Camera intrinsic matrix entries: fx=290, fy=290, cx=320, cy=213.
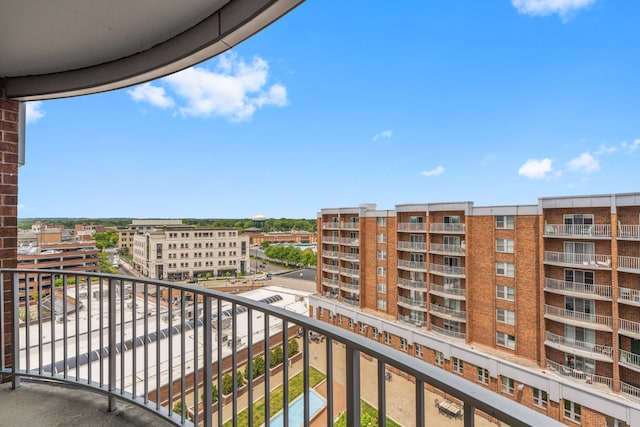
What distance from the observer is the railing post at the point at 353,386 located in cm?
63

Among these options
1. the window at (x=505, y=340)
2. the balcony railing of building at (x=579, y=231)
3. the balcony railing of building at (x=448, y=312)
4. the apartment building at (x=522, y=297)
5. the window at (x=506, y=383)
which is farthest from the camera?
the balcony railing of building at (x=448, y=312)

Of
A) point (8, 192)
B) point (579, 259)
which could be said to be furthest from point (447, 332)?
point (8, 192)

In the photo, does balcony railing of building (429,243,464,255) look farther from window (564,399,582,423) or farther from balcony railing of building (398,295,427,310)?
window (564,399,582,423)

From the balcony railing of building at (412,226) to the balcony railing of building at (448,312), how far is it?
2.35 m

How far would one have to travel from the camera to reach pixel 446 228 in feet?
27.9

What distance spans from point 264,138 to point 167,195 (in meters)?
5.33

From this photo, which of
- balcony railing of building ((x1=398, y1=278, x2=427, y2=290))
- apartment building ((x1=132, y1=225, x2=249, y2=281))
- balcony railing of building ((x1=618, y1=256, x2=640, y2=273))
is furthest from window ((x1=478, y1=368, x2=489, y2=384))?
apartment building ((x1=132, y1=225, x2=249, y2=281))

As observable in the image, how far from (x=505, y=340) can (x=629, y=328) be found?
7.76ft

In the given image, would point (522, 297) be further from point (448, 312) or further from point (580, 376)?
point (448, 312)

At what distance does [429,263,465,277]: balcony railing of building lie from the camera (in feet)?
26.9

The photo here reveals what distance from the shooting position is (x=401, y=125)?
10164 millimetres

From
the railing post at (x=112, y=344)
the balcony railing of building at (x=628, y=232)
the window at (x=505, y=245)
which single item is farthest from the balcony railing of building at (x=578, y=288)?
the railing post at (x=112, y=344)

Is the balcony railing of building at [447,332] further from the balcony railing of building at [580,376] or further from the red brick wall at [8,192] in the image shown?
the red brick wall at [8,192]

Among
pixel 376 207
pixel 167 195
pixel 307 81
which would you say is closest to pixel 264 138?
pixel 307 81
